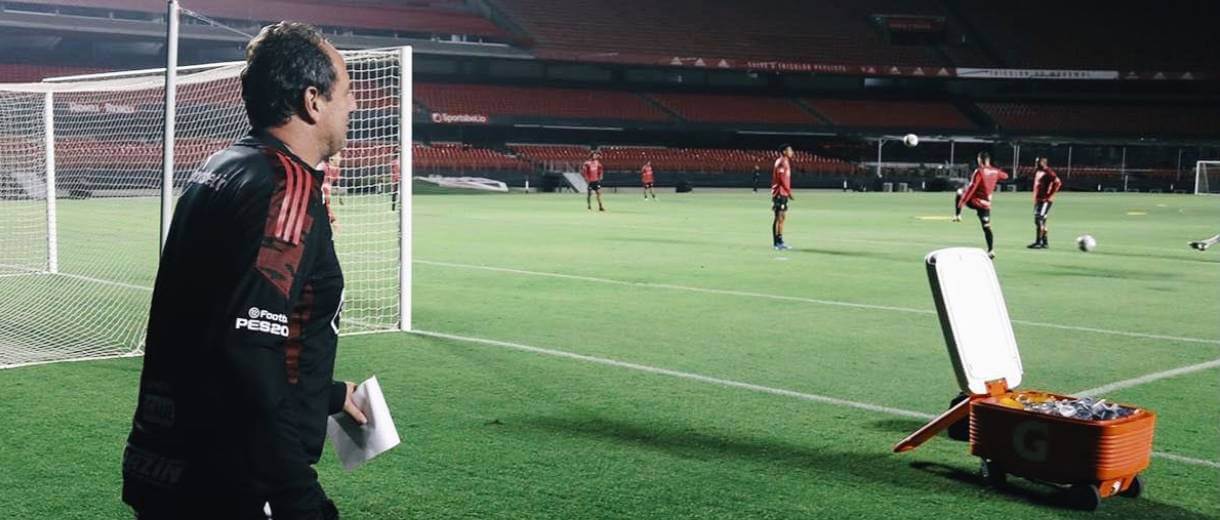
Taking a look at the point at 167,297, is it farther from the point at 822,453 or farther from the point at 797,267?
the point at 797,267

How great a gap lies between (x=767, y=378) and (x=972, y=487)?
268cm

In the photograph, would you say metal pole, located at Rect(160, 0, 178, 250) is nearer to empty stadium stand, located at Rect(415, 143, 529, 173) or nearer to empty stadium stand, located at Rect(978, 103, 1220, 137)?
empty stadium stand, located at Rect(415, 143, 529, 173)

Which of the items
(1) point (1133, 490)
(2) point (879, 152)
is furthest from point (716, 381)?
(2) point (879, 152)

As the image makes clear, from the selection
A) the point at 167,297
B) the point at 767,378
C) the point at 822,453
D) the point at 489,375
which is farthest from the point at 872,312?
the point at 167,297

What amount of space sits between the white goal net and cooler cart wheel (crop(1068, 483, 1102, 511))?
4.69m

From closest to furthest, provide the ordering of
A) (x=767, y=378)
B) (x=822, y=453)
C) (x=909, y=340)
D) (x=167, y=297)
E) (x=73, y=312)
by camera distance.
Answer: (x=167, y=297)
(x=822, y=453)
(x=767, y=378)
(x=909, y=340)
(x=73, y=312)

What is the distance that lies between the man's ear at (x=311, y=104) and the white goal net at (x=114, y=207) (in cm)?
460

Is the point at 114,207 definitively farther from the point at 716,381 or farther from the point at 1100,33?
the point at 1100,33

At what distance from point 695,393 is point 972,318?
7.38 feet

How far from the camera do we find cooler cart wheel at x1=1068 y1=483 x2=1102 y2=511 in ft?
16.2

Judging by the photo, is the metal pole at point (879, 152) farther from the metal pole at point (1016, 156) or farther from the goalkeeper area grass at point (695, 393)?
the goalkeeper area grass at point (695, 393)

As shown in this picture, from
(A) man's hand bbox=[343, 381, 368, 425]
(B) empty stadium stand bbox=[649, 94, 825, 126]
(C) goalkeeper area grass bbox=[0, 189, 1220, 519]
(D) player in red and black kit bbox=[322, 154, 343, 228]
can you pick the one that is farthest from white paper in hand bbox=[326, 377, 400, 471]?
(B) empty stadium stand bbox=[649, 94, 825, 126]

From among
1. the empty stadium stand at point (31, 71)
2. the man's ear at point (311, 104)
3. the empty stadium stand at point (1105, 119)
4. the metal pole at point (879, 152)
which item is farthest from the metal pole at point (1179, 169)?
the man's ear at point (311, 104)

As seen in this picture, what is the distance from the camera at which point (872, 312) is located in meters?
11.6
